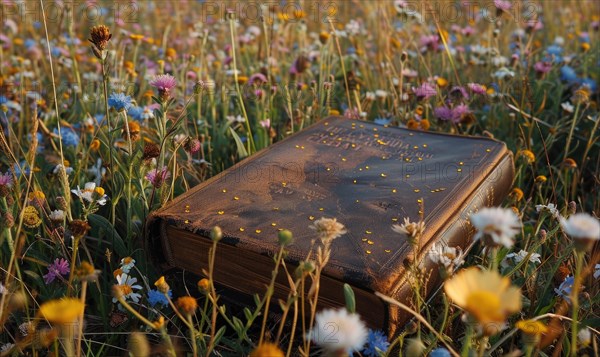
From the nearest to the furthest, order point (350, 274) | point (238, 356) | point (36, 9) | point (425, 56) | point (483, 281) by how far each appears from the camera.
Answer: point (483, 281) → point (350, 274) → point (238, 356) → point (425, 56) → point (36, 9)

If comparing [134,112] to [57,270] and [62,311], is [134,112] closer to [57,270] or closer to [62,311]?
[57,270]

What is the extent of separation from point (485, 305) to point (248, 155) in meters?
1.09

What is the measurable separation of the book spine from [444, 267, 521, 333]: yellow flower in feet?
1.06

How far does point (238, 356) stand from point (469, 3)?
2853 millimetres

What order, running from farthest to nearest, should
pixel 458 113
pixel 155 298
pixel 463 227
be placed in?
1. pixel 458 113
2. pixel 463 227
3. pixel 155 298

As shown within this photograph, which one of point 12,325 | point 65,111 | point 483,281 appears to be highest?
point 483,281

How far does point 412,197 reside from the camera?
1093 mm

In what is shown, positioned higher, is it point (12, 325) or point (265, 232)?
point (265, 232)

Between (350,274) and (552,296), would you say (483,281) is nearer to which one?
(350,274)

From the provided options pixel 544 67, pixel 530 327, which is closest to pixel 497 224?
pixel 530 327

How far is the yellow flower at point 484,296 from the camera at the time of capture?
509mm

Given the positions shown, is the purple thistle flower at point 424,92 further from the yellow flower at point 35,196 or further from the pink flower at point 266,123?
the yellow flower at point 35,196

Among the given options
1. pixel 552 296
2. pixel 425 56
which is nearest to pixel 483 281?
pixel 552 296

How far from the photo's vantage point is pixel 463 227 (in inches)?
43.0
